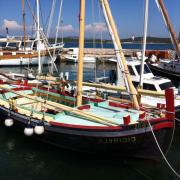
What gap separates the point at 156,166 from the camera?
512 inches

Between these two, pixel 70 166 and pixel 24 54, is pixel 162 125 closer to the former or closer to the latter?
pixel 70 166

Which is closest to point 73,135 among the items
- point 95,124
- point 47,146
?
point 95,124

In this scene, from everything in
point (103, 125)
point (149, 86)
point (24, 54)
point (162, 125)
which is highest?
point (24, 54)

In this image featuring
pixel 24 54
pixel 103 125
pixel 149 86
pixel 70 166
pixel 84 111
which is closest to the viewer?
pixel 103 125

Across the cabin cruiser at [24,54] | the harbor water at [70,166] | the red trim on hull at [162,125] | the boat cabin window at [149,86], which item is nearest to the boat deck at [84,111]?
the red trim on hull at [162,125]

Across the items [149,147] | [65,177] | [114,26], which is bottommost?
[65,177]

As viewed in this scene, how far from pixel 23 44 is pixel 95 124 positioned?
4656 cm

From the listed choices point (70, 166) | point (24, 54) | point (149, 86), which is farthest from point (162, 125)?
point (24, 54)

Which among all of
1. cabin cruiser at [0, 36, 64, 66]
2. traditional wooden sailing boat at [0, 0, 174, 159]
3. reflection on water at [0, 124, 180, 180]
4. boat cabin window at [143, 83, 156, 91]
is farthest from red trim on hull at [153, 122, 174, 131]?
cabin cruiser at [0, 36, 64, 66]

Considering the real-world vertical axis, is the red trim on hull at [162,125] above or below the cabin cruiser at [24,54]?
below

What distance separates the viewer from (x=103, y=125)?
12.7m

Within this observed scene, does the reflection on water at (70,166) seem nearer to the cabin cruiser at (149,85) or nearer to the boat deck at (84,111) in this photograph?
the boat deck at (84,111)

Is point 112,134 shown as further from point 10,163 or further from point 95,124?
point 10,163

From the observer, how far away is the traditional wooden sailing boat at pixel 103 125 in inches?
474
